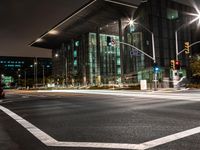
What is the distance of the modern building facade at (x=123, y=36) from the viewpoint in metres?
63.1

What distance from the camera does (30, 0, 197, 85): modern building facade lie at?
63.1m

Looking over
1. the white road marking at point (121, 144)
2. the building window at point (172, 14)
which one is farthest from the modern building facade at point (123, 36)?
the white road marking at point (121, 144)

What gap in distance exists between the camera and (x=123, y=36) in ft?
254

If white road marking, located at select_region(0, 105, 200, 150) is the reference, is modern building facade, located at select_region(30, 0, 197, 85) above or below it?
above

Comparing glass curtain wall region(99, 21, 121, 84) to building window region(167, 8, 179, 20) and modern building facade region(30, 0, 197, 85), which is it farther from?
building window region(167, 8, 179, 20)

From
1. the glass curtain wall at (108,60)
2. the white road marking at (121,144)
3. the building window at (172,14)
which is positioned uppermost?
the building window at (172,14)

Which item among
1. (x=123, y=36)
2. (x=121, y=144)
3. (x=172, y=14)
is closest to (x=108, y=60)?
(x=123, y=36)

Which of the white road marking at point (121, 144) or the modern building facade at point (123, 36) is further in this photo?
the modern building facade at point (123, 36)

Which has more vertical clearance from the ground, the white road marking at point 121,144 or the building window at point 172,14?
the building window at point 172,14

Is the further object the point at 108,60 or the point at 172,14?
the point at 108,60

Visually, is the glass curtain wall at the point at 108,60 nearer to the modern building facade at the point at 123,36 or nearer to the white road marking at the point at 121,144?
the modern building facade at the point at 123,36

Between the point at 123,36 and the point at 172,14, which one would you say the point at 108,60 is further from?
the point at 172,14

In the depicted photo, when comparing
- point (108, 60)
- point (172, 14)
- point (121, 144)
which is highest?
point (172, 14)

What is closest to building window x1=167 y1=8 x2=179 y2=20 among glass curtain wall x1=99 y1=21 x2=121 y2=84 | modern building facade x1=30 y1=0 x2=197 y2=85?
modern building facade x1=30 y1=0 x2=197 y2=85
